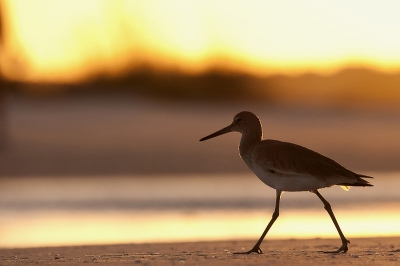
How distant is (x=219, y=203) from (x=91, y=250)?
5.37 m

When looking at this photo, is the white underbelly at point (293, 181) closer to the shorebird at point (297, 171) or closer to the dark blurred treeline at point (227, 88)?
the shorebird at point (297, 171)

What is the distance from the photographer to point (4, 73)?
27656 mm

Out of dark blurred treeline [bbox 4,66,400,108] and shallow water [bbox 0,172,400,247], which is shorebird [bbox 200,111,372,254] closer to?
shallow water [bbox 0,172,400,247]

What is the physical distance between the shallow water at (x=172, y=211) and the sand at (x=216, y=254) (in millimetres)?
926

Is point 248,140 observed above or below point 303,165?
above

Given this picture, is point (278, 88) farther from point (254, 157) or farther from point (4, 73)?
point (254, 157)

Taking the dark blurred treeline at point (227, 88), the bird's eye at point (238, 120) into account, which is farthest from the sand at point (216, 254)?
the dark blurred treeline at point (227, 88)

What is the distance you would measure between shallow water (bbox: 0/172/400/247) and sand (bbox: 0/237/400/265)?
926mm

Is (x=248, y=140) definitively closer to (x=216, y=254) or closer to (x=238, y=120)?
(x=238, y=120)

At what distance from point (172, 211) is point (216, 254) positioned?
15.7ft

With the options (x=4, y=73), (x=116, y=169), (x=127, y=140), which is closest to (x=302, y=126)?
(x=127, y=140)

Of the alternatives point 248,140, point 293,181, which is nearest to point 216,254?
point 293,181

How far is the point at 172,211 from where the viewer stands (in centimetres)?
1349

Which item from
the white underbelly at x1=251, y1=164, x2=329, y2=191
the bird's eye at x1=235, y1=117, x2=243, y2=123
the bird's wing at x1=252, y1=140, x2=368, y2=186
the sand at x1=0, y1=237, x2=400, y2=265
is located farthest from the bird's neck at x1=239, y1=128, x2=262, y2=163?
the sand at x1=0, y1=237, x2=400, y2=265
